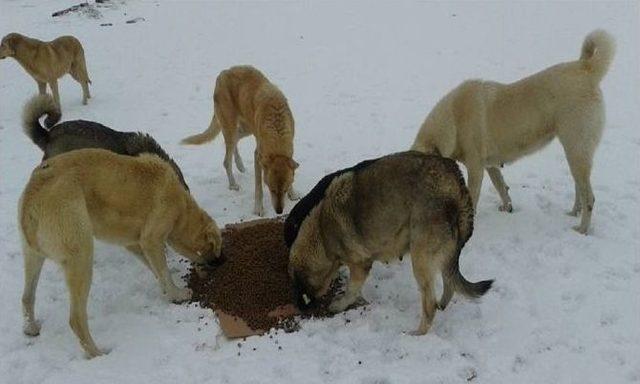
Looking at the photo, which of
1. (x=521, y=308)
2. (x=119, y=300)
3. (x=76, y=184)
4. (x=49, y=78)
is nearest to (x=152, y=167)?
(x=76, y=184)

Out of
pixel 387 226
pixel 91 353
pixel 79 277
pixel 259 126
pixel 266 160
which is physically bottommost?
pixel 91 353

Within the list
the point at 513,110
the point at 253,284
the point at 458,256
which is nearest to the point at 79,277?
the point at 253,284

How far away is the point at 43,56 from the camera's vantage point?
31.5 feet

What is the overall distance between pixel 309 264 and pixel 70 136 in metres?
2.74

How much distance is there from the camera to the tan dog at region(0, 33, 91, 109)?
958 centimetres

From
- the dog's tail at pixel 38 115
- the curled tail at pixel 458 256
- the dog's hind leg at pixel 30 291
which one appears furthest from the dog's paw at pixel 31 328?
the curled tail at pixel 458 256

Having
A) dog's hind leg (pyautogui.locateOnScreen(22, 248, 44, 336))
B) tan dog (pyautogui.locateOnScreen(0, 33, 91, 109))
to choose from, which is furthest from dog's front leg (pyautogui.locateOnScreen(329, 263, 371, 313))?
tan dog (pyautogui.locateOnScreen(0, 33, 91, 109))

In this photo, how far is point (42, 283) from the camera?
502cm

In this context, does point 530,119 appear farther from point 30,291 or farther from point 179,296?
point 30,291

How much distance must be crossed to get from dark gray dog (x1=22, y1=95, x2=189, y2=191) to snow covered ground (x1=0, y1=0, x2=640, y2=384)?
1071 millimetres

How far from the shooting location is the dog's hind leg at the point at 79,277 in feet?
13.0

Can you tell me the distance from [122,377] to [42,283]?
1.55m

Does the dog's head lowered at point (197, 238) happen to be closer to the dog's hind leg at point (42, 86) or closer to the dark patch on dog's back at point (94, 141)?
the dark patch on dog's back at point (94, 141)

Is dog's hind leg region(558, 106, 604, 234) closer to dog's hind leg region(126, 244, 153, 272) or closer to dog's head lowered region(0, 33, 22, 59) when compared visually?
dog's hind leg region(126, 244, 153, 272)
